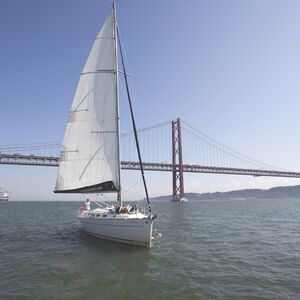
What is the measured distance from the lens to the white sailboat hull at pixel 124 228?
13.3m

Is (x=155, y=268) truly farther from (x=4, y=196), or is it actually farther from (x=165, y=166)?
(x=4, y=196)

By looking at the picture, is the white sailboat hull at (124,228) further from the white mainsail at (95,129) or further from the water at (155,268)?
the white mainsail at (95,129)

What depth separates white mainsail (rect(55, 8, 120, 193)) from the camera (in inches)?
621

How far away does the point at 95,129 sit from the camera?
16172 mm

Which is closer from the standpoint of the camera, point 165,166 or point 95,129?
point 95,129

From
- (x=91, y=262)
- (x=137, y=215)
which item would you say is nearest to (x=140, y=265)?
(x=91, y=262)

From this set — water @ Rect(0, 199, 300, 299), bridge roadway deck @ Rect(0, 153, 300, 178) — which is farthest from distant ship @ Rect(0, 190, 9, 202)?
water @ Rect(0, 199, 300, 299)

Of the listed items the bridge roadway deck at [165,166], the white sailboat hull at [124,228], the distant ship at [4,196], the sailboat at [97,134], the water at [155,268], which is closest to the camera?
the water at [155,268]

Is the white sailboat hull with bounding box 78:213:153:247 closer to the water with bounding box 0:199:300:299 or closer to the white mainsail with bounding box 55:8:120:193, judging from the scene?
the water with bounding box 0:199:300:299

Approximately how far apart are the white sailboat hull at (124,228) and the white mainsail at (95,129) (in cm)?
162

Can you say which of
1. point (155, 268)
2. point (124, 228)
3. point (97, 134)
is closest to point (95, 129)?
point (97, 134)

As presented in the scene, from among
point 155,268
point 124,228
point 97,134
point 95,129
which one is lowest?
point 155,268

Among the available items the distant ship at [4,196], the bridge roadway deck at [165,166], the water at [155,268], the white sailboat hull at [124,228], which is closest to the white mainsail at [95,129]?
the white sailboat hull at [124,228]

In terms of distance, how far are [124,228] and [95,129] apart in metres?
5.18
